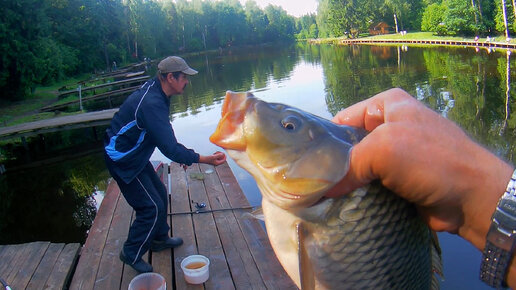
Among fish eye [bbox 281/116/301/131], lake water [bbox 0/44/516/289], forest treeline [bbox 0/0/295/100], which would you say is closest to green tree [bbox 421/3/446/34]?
lake water [bbox 0/44/516/289]

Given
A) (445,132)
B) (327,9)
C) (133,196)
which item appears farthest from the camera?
(327,9)

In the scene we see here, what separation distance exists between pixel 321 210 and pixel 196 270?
2.57m

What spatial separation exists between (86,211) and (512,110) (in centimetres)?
1140

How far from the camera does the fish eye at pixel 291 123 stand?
1.46m

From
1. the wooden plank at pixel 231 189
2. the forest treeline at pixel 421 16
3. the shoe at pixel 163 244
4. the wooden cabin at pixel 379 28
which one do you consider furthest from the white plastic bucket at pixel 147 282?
the wooden cabin at pixel 379 28

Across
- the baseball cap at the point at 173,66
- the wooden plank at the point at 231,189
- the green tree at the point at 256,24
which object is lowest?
the wooden plank at the point at 231,189

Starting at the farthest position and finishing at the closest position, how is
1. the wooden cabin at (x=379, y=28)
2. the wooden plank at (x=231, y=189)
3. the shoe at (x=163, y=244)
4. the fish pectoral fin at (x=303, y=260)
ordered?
the wooden cabin at (x=379, y=28) → the wooden plank at (x=231, y=189) → the shoe at (x=163, y=244) → the fish pectoral fin at (x=303, y=260)

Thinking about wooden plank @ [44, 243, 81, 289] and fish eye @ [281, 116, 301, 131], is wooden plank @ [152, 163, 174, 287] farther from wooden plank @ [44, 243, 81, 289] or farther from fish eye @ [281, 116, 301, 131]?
fish eye @ [281, 116, 301, 131]

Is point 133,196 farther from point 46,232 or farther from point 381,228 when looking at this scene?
point 46,232

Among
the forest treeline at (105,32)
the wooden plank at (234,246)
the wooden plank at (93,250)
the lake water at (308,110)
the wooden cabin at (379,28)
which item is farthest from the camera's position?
the wooden cabin at (379,28)

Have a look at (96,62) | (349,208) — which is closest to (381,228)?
(349,208)

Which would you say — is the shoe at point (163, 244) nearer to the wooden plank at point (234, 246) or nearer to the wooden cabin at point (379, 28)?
the wooden plank at point (234, 246)

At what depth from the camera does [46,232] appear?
743cm

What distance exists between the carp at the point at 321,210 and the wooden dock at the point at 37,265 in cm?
343
